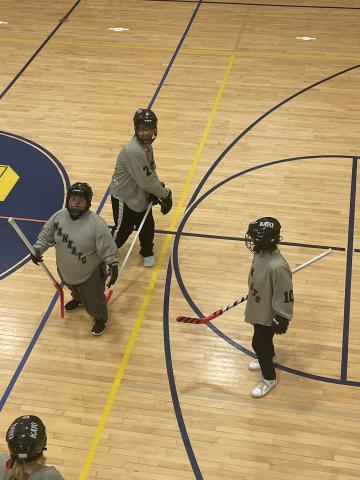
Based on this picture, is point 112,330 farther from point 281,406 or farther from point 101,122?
point 101,122

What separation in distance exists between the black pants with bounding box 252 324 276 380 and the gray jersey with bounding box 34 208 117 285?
149 centimetres

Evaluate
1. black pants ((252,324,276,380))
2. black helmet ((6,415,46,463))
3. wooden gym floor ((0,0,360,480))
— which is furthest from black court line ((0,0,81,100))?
black helmet ((6,415,46,463))

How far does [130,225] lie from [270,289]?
7.77ft

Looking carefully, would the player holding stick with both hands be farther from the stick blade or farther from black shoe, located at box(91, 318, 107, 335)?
black shoe, located at box(91, 318, 107, 335)

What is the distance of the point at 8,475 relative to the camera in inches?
155

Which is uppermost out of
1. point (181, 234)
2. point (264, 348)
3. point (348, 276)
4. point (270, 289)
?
point (270, 289)

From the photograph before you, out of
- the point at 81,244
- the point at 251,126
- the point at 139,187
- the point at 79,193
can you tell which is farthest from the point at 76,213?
the point at 251,126

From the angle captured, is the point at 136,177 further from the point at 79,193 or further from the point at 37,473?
the point at 37,473

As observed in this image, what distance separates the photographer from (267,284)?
5.64m

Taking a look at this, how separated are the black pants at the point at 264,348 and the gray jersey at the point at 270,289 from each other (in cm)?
14

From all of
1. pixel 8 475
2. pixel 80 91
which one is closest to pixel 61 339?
pixel 8 475

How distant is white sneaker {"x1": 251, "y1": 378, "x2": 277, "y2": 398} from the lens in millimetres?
6312

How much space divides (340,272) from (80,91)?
5.49m

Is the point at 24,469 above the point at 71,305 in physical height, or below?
above
